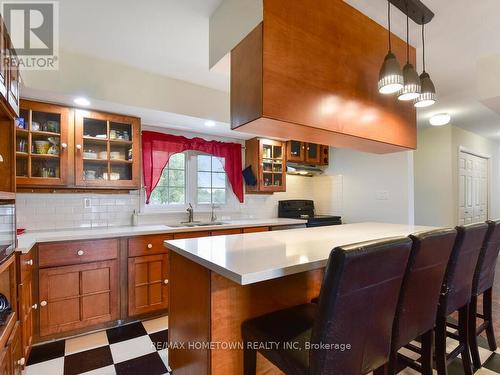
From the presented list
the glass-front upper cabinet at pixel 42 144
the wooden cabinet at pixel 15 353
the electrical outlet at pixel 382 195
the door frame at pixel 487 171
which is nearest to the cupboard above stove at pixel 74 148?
the glass-front upper cabinet at pixel 42 144

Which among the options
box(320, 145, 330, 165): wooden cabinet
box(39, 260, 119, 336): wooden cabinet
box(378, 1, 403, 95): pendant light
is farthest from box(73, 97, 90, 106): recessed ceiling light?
box(320, 145, 330, 165): wooden cabinet

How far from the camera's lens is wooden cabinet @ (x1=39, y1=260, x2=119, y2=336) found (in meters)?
2.15


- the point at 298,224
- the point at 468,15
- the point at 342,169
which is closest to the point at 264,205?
the point at 298,224

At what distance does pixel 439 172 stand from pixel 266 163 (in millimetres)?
2956

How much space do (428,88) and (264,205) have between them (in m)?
2.69

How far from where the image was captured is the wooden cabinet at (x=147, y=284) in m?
2.50

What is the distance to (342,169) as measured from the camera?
4434 millimetres

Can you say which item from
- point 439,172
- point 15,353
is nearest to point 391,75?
point 15,353

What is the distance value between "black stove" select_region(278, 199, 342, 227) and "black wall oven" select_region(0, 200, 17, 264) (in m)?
3.13

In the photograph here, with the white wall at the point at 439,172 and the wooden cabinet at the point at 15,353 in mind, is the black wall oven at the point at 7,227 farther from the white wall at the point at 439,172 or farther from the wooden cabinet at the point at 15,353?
the white wall at the point at 439,172

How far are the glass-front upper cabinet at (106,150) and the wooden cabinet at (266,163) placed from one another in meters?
1.55

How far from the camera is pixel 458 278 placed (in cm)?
154

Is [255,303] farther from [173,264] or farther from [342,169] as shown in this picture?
[342,169]

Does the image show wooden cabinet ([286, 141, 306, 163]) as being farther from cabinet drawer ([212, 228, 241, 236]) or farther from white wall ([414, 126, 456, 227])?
white wall ([414, 126, 456, 227])
